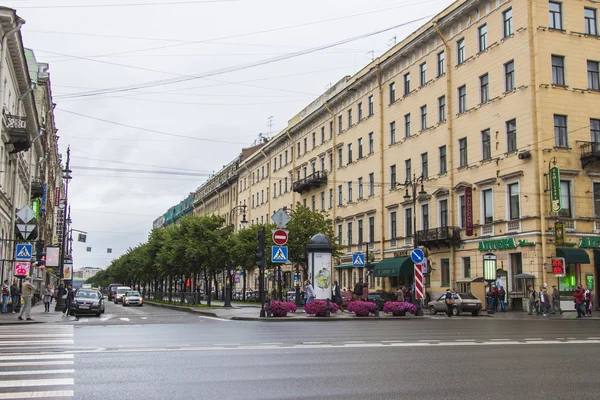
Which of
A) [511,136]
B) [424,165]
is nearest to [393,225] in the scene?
[424,165]

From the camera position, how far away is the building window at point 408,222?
165 ft

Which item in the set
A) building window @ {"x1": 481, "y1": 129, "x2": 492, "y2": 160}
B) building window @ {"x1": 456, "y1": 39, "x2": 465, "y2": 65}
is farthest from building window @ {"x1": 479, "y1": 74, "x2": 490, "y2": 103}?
building window @ {"x1": 456, "y1": 39, "x2": 465, "y2": 65}

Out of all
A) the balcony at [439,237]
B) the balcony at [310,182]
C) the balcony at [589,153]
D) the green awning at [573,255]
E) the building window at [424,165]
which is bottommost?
the green awning at [573,255]

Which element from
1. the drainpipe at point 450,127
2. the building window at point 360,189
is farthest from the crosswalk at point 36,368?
the building window at point 360,189

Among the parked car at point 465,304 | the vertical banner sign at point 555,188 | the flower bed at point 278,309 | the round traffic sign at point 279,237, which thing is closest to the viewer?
the round traffic sign at point 279,237

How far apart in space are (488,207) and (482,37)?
11.1 metres

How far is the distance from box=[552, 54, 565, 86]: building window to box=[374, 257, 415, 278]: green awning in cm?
1658

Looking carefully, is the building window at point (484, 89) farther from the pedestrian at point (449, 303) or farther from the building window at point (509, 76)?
the pedestrian at point (449, 303)

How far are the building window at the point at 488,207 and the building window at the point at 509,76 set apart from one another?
6395 mm

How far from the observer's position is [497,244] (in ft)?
129

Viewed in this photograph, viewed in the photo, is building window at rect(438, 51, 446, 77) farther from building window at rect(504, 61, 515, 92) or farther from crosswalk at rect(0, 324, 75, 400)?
crosswalk at rect(0, 324, 75, 400)

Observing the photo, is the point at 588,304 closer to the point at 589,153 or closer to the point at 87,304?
the point at 589,153

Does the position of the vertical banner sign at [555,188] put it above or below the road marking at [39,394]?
above

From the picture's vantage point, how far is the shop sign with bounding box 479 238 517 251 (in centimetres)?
3803
